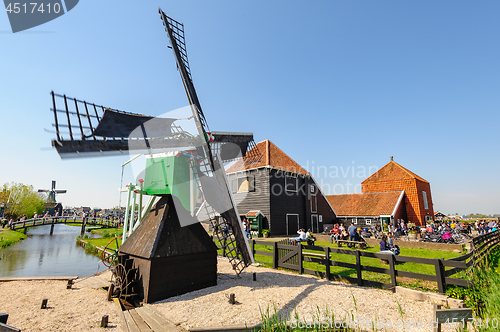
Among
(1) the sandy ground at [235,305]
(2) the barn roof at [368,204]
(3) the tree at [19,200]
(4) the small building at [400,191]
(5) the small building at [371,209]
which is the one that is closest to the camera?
(1) the sandy ground at [235,305]

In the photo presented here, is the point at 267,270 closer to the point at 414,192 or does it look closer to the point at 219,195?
the point at 219,195

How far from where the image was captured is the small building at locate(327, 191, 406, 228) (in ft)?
89.2

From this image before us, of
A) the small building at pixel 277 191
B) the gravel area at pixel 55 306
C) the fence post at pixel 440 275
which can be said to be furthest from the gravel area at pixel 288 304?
the small building at pixel 277 191

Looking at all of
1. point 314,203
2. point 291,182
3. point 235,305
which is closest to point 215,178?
point 235,305

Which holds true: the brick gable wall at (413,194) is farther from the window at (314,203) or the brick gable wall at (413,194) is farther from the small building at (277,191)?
the window at (314,203)

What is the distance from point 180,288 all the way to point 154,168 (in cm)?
412

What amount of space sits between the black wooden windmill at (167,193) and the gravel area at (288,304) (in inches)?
32.6

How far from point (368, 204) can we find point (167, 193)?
1095 inches

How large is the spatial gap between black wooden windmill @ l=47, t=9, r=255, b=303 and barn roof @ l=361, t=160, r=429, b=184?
31706 millimetres

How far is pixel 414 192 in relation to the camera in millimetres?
30594

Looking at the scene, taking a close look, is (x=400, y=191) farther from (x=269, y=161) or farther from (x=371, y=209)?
(x=269, y=161)

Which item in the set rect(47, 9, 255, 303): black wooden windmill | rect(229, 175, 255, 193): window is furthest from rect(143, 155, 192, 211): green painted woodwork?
rect(229, 175, 255, 193): window

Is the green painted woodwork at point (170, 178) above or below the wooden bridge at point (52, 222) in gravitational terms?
above

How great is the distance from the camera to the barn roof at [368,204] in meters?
27.7
